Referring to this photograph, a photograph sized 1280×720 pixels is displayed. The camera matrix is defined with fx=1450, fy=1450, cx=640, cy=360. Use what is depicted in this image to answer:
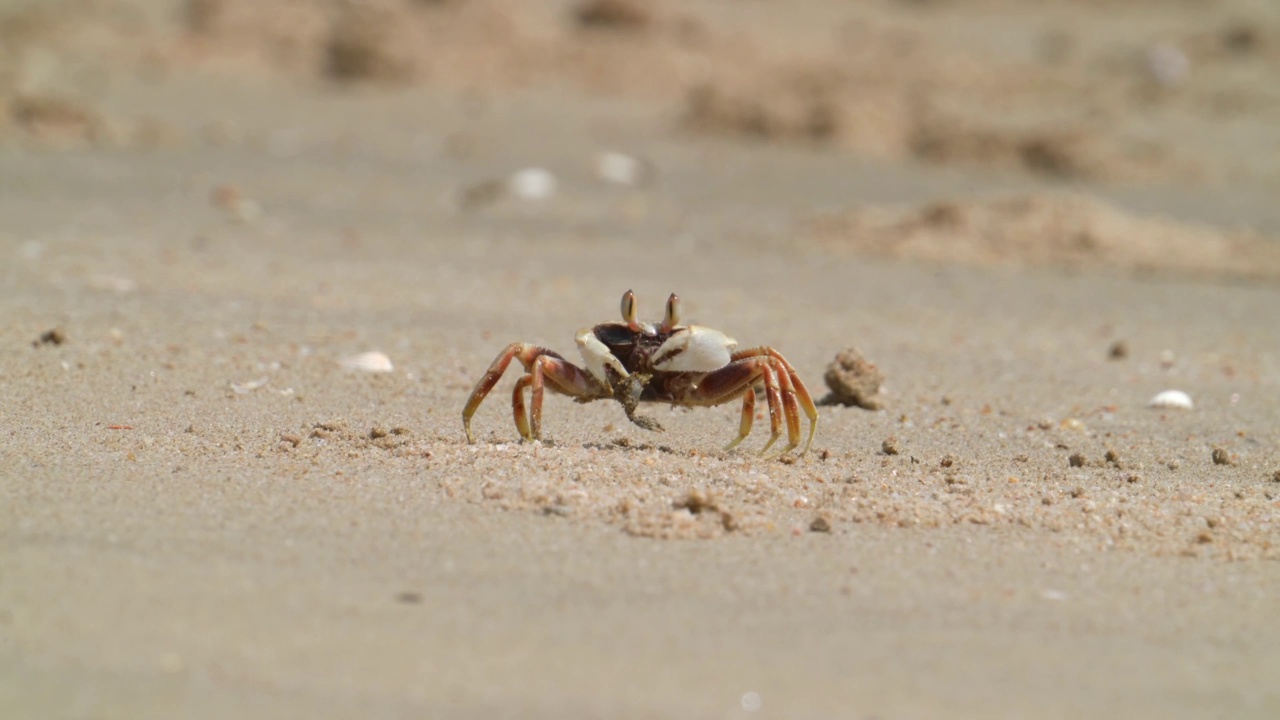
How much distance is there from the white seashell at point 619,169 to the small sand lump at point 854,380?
20.9ft

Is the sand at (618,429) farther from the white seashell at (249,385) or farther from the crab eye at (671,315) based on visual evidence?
the crab eye at (671,315)

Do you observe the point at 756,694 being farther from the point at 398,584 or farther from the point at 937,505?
the point at 937,505

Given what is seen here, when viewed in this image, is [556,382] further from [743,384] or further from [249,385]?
[249,385]

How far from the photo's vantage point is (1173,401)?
227 inches

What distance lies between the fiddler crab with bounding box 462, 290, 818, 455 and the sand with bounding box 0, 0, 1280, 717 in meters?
0.18

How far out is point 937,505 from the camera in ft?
13.4

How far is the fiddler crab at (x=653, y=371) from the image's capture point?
4211 millimetres

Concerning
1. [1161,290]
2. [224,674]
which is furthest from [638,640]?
[1161,290]

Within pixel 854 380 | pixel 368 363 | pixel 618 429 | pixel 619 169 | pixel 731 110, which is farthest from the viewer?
pixel 731 110

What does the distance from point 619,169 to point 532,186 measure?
3.46 feet

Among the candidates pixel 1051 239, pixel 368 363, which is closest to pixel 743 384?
pixel 368 363

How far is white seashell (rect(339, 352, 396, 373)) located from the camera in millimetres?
5680

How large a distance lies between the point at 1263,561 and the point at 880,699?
1476 mm

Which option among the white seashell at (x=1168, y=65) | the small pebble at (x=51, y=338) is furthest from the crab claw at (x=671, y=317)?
the white seashell at (x=1168, y=65)
